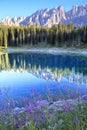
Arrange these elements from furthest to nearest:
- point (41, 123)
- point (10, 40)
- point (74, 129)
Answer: point (10, 40) < point (41, 123) < point (74, 129)

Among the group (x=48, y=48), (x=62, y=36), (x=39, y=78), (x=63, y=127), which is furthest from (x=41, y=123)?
(x=62, y=36)

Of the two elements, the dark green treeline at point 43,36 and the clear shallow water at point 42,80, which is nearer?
the clear shallow water at point 42,80

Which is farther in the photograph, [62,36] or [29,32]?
[29,32]

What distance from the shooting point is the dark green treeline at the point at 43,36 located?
391ft

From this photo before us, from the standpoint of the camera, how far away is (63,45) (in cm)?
11850

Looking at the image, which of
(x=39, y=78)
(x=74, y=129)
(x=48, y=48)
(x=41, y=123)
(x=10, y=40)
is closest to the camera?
(x=74, y=129)

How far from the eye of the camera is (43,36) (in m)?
130

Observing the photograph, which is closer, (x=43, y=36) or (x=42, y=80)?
(x=42, y=80)

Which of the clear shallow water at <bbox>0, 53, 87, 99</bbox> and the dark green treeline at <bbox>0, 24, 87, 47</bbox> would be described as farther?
the dark green treeline at <bbox>0, 24, 87, 47</bbox>

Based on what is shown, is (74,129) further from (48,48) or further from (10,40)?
(10,40)

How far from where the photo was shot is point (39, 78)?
3503 centimetres

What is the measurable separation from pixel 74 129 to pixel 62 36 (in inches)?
4607

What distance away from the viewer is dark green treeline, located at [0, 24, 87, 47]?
119312 mm

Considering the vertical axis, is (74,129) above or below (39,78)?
above
